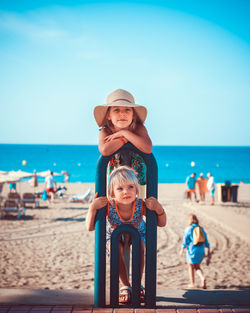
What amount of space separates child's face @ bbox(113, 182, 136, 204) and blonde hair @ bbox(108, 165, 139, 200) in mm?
27

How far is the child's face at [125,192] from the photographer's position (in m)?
2.66

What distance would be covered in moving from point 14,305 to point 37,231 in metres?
8.01

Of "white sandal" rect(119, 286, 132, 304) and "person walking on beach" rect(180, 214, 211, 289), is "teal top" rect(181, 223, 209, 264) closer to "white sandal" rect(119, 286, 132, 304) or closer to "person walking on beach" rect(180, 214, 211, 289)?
"person walking on beach" rect(180, 214, 211, 289)

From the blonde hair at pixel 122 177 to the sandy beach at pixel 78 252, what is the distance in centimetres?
402

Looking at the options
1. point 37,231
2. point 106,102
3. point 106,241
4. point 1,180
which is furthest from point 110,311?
point 1,180

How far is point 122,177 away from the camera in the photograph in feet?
8.74

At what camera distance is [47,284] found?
20.1ft

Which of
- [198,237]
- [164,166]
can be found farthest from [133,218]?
[164,166]

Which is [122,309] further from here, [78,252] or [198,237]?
[78,252]

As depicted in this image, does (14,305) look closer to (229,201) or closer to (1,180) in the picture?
(1,180)

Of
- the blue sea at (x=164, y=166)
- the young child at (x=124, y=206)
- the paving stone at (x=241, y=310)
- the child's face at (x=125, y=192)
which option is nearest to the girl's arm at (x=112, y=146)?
the young child at (x=124, y=206)

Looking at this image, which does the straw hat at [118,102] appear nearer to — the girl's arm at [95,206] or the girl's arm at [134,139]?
the girl's arm at [134,139]

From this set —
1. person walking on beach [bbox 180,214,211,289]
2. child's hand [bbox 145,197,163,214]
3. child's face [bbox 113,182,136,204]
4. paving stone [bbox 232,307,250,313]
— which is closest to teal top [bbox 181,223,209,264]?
person walking on beach [bbox 180,214,211,289]

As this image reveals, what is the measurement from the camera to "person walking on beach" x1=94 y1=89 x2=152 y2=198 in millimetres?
2678
